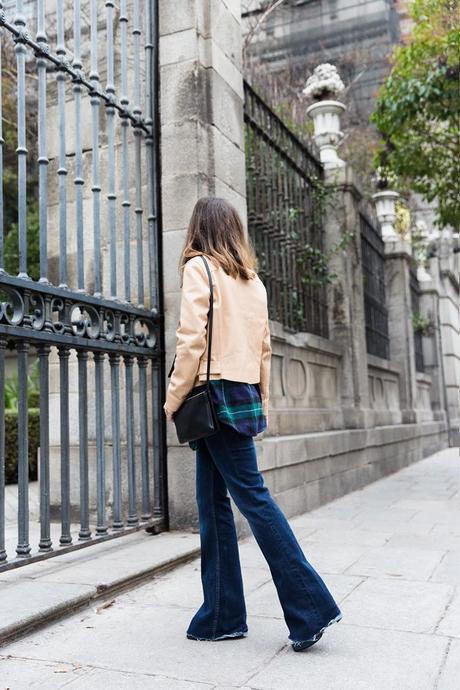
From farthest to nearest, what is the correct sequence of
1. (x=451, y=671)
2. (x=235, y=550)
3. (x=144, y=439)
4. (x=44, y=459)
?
(x=144, y=439) → (x=44, y=459) → (x=235, y=550) → (x=451, y=671)

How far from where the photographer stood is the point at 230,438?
2.87 meters

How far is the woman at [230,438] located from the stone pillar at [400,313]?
10.0 metres

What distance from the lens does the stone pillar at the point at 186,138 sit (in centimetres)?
493

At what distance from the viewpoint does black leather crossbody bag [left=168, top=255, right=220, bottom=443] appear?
280cm

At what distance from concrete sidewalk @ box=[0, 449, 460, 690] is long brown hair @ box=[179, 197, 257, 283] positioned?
1566mm

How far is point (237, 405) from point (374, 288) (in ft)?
28.6

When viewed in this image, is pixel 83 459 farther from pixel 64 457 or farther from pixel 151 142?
pixel 151 142

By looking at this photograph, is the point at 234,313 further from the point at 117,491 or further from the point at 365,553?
the point at 365,553

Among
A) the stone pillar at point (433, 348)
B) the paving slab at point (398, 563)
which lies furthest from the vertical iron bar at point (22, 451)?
the stone pillar at point (433, 348)

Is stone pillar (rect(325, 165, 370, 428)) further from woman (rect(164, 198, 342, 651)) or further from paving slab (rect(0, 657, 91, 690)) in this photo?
paving slab (rect(0, 657, 91, 690))

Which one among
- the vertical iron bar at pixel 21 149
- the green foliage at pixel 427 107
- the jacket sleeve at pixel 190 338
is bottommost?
the jacket sleeve at pixel 190 338

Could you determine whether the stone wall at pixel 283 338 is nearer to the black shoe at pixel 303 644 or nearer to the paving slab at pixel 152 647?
the paving slab at pixel 152 647

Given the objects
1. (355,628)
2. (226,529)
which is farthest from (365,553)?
(226,529)

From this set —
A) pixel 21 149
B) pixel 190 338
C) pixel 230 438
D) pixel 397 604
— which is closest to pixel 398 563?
pixel 397 604
